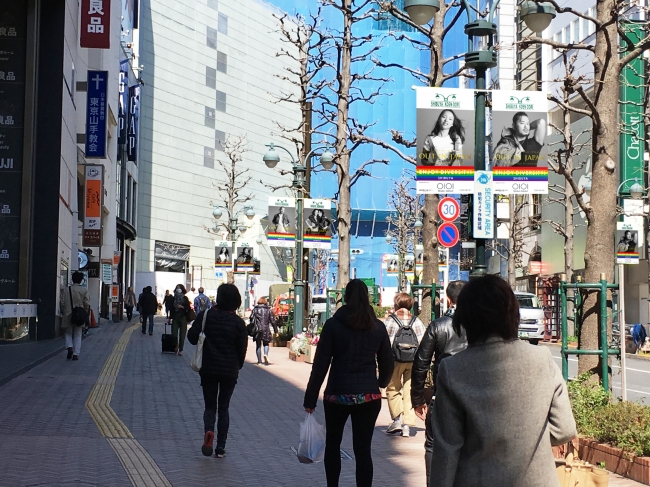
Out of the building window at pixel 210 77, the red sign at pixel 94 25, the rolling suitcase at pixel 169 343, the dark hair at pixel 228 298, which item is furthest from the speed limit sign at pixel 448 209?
the building window at pixel 210 77

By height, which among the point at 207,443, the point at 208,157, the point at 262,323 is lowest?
the point at 207,443

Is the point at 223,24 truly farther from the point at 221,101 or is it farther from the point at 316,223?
the point at 316,223

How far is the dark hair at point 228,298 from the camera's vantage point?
32.7ft

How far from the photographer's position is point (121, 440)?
1116cm

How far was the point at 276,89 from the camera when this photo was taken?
94438 millimetres

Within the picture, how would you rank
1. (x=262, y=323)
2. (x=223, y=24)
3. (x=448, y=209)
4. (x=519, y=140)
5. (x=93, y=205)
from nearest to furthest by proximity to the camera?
(x=519, y=140), (x=448, y=209), (x=262, y=323), (x=93, y=205), (x=223, y=24)

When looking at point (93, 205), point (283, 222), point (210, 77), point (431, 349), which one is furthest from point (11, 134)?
point (210, 77)

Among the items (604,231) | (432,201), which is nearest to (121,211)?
(432,201)

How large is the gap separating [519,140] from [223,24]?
7771cm

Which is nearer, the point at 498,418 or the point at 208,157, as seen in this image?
the point at 498,418

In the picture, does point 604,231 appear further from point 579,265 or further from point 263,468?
point 579,265

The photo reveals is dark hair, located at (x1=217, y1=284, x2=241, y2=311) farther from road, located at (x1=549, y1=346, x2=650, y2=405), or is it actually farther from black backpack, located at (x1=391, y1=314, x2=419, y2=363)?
road, located at (x1=549, y1=346, x2=650, y2=405)

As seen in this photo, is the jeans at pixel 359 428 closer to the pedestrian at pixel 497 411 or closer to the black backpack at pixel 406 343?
the pedestrian at pixel 497 411

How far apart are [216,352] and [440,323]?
2.97 m
